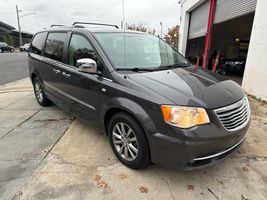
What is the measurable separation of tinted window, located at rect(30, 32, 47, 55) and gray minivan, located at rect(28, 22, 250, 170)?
0.98 m

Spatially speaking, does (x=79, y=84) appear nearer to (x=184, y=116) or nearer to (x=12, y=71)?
(x=184, y=116)

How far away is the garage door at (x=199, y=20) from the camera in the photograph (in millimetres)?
10742

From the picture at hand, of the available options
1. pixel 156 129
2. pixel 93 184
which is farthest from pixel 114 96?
pixel 93 184

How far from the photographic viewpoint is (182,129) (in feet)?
6.83

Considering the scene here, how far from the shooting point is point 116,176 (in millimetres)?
2594

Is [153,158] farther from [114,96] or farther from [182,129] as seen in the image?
[114,96]

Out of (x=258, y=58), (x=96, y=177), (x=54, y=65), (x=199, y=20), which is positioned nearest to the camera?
(x=96, y=177)

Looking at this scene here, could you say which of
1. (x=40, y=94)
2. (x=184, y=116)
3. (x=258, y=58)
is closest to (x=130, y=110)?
(x=184, y=116)

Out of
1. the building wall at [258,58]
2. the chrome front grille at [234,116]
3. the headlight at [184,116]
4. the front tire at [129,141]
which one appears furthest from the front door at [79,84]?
the building wall at [258,58]

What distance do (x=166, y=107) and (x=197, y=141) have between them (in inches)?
17.9

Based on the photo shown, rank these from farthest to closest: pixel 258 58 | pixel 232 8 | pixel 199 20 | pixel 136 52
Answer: pixel 199 20, pixel 232 8, pixel 258 58, pixel 136 52

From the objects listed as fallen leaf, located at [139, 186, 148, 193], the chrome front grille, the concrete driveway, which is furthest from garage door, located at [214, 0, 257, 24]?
fallen leaf, located at [139, 186, 148, 193]

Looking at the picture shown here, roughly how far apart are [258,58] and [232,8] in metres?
3.16

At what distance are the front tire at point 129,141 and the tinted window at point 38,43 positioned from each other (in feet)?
9.86
